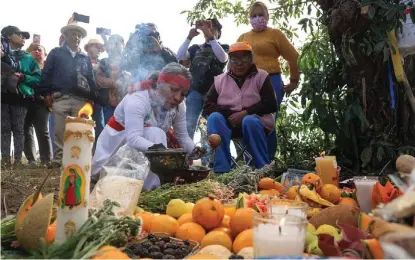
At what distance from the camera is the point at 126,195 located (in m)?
2.30

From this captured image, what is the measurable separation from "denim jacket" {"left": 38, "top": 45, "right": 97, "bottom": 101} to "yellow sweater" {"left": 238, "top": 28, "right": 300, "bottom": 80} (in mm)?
2313

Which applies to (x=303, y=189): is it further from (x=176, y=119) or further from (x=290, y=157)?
(x=290, y=157)

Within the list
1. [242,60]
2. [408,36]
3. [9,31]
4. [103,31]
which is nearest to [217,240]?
[242,60]

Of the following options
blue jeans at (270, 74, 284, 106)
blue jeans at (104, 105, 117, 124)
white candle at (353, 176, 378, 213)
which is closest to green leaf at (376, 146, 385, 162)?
blue jeans at (270, 74, 284, 106)

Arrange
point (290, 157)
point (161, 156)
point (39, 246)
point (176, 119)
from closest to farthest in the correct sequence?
point (39, 246) → point (161, 156) → point (176, 119) → point (290, 157)

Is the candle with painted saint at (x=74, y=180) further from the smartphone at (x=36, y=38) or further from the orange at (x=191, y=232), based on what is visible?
the smartphone at (x=36, y=38)

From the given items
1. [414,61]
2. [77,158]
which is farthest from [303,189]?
[414,61]

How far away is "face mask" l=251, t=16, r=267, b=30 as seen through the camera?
5453 mm

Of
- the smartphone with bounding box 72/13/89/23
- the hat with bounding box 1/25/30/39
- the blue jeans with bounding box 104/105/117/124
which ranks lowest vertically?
the blue jeans with bounding box 104/105/117/124

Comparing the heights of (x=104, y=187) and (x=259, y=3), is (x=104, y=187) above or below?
below

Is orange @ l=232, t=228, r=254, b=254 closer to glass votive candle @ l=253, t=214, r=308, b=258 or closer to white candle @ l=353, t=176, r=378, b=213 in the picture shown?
glass votive candle @ l=253, t=214, r=308, b=258

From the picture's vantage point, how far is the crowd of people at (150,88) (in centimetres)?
387

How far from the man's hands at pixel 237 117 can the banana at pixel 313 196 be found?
229 centimetres

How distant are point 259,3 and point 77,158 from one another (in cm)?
418
